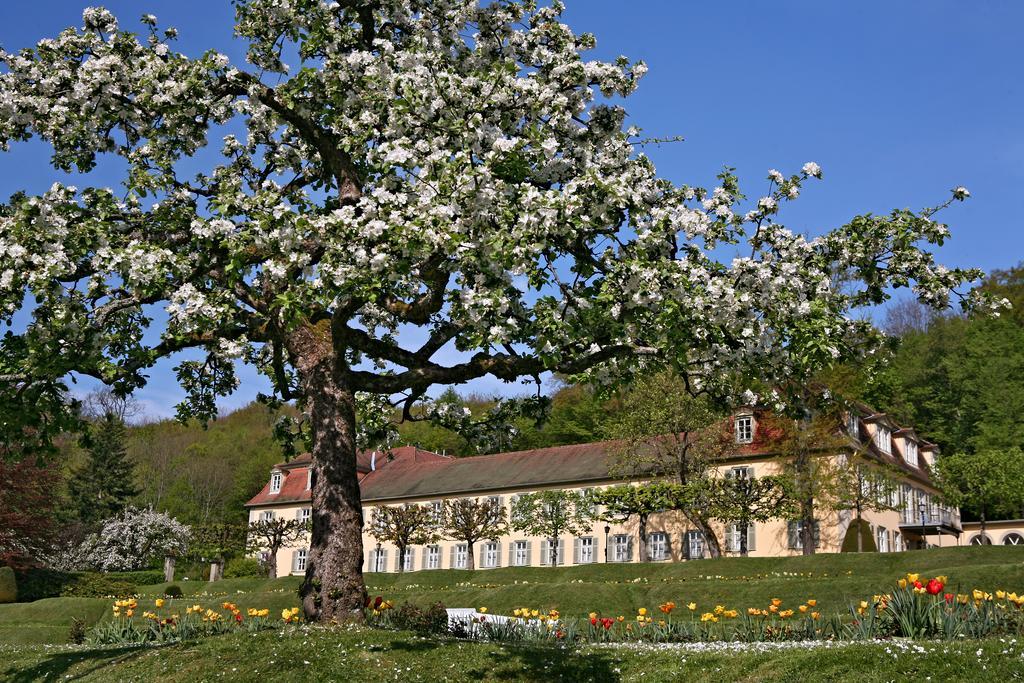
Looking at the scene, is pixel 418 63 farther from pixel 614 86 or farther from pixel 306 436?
pixel 306 436

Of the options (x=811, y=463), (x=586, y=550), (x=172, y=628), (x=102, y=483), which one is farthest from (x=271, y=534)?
(x=172, y=628)

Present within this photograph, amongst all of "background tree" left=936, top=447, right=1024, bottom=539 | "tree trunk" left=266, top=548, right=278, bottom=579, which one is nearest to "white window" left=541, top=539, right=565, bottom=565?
"tree trunk" left=266, top=548, right=278, bottom=579

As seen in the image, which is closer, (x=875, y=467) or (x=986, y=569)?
(x=986, y=569)

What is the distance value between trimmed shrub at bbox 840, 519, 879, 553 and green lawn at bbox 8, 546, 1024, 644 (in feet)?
22.9

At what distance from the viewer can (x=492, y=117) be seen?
41.3 ft

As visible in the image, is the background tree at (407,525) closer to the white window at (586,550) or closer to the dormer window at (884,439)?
the white window at (586,550)

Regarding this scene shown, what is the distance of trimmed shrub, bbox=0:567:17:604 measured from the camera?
3684 cm

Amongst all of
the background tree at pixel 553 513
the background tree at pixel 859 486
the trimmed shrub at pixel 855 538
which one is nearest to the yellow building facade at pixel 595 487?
the background tree at pixel 859 486

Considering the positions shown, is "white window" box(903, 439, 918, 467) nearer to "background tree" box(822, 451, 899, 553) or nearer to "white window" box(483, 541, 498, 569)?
"background tree" box(822, 451, 899, 553)

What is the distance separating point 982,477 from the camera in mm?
49188

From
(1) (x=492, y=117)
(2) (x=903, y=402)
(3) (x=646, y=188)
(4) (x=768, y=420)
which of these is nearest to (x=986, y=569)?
(3) (x=646, y=188)

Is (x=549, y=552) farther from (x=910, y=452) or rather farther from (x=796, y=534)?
(x=910, y=452)

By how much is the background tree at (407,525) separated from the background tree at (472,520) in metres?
1.03

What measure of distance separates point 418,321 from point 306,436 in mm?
4213
